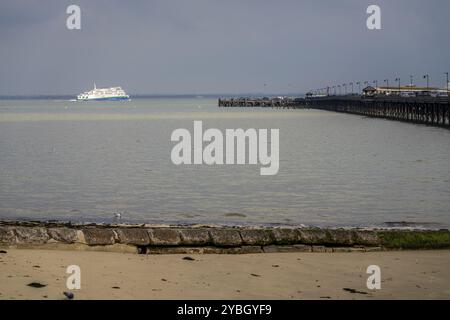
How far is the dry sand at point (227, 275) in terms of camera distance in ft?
31.3

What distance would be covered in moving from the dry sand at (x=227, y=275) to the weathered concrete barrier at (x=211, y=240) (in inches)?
10.0

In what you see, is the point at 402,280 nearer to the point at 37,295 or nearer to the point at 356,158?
the point at 37,295

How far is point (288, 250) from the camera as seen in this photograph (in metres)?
12.4

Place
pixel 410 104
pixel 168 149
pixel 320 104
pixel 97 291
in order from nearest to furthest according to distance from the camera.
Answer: pixel 97 291 → pixel 168 149 → pixel 410 104 → pixel 320 104

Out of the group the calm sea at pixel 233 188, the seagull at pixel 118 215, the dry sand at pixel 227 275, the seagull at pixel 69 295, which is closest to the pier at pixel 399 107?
the calm sea at pixel 233 188

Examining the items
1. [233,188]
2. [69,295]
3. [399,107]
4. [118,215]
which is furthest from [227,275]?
→ [399,107]

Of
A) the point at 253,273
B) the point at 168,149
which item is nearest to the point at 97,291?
the point at 253,273

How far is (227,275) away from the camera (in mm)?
10648

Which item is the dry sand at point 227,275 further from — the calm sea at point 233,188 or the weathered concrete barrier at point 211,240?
the calm sea at point 233,188

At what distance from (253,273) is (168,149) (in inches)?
1626

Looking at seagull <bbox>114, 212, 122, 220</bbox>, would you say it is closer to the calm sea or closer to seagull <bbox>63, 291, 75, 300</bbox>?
the calm sea

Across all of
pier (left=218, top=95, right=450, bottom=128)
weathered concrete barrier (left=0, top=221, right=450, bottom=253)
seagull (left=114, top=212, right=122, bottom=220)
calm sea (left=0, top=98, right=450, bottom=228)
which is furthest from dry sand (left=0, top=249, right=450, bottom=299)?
pier (left=218, top=95, right=450, bottom=128)

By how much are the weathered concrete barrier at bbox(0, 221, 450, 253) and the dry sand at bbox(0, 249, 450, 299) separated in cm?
25

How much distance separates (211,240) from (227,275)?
5.55 ft
